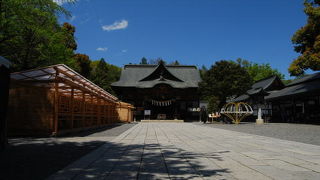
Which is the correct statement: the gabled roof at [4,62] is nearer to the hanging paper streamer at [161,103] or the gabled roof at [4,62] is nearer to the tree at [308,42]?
the tree at [308,42]

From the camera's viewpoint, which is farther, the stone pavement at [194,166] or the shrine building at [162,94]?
the shrine building at [162,94]

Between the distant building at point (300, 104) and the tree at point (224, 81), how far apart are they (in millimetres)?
4912

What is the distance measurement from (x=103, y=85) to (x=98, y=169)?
39.3 m

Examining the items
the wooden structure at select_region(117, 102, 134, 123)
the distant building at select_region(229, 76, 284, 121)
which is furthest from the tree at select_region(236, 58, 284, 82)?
the wooden structure at select_region(117, 102, 134, 123)

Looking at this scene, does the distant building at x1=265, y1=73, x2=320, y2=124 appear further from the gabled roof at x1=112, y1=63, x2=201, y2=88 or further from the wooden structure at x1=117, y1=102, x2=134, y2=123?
the wooden structure at x1=117, y1=102, x2=134, y2=123

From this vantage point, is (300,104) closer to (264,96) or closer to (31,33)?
(264,96)

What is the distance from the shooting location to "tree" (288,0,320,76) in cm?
1674

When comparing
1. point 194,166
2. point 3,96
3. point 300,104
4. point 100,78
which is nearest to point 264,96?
point 300,104

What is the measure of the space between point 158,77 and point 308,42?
17.5 m

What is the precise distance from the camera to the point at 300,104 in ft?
81.4

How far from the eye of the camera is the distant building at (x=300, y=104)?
21.7 m

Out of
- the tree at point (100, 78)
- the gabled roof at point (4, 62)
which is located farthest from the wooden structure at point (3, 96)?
the tree at point (100, 78)

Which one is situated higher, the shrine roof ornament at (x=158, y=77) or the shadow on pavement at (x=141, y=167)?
the shrine roof ornament at (x=158, y=77)

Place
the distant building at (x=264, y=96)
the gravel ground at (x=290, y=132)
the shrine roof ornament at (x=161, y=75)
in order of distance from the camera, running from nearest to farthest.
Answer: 1. the gravel ground at (x=290, y=132)
2. the distant building at (x=264, y=96)
3. the shrine roof ornament at (x=161, y=75)
